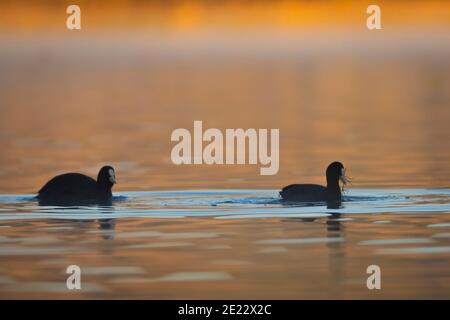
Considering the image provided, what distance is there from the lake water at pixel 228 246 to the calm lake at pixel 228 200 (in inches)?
0.9

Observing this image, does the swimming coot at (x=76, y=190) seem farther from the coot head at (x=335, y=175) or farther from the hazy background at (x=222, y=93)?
the coot head at (x=335, y=175)

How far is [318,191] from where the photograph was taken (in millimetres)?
21016

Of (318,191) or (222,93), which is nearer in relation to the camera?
(318,191)

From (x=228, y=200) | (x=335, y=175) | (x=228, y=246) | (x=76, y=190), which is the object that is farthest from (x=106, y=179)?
(x=228, y=246)

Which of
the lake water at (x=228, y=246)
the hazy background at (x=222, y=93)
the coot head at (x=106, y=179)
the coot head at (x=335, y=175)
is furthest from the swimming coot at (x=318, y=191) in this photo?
the coot head at (x=106, y=179)

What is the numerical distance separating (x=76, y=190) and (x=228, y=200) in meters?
2.06

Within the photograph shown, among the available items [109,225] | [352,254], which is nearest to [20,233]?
[109,225]

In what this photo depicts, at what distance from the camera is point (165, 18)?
141 metres

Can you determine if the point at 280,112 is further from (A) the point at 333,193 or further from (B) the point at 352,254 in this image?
(B) the point at 352,254

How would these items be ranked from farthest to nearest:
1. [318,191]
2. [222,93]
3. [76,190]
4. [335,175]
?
1. [222,93]
2. [335,175]
3. [76,190]
4. [318,191]

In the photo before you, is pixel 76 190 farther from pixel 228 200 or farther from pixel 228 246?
pixel 228 246

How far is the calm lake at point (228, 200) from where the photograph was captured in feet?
50.4

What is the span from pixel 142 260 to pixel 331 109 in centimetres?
2688

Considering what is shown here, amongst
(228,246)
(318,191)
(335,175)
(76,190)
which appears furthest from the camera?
(335,175)
